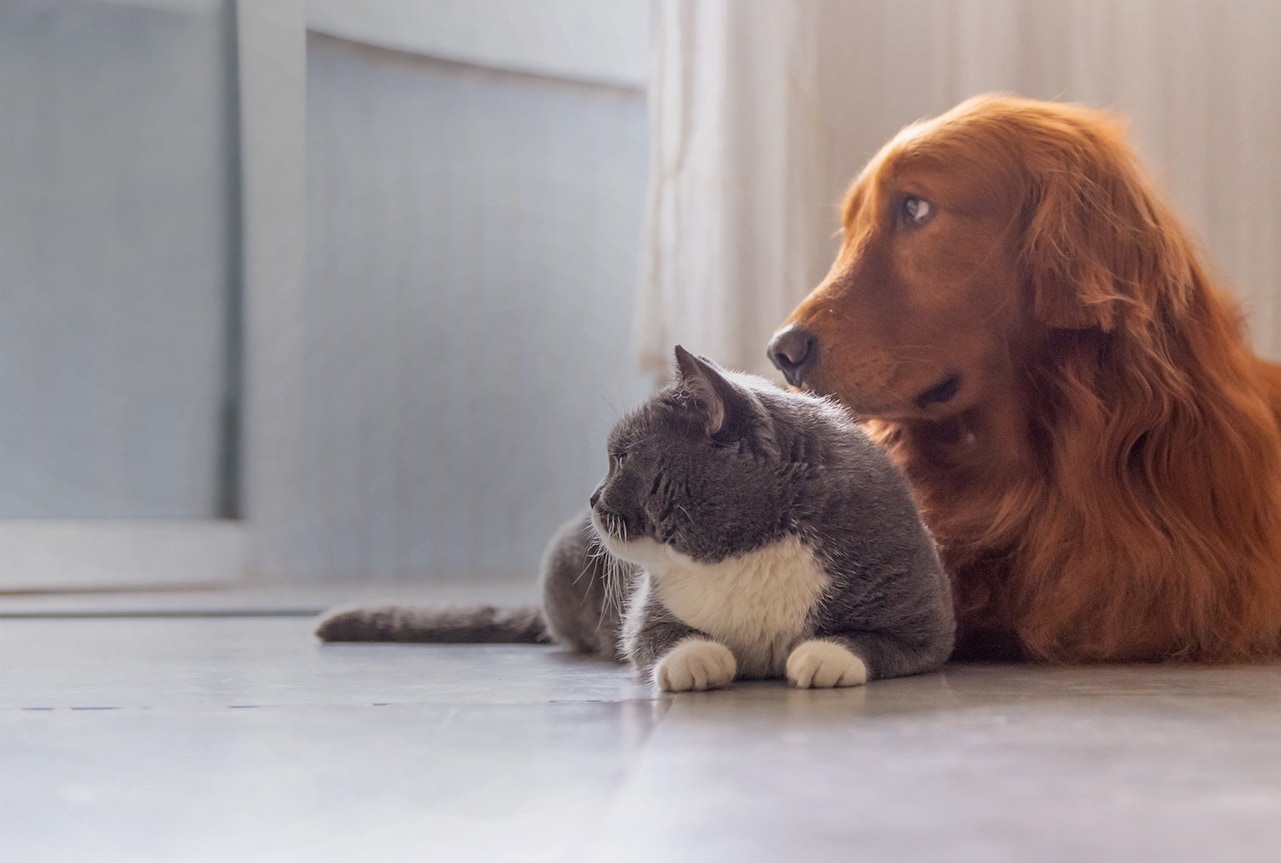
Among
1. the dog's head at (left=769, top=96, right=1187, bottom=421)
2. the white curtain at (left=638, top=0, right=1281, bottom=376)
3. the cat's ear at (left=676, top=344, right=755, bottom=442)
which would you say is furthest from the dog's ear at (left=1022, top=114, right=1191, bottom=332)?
the white curtain at (left=638, top=0, right=1281, bottom=376)

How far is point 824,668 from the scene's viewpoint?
1.05m

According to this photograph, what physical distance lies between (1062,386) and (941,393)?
133 millimetres

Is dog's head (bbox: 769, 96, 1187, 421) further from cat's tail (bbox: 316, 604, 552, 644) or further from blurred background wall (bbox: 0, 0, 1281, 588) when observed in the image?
blurred background wall (bbox: 0, 0, 1281, 588)

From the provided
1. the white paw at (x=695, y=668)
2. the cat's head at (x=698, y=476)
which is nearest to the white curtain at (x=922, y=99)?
the cat's head at (x=698, y=476)

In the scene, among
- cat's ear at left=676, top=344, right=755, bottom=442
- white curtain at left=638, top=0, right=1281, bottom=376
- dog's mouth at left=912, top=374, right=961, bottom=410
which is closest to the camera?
cat's ear at left=676, top=344, right=755, bottom=442

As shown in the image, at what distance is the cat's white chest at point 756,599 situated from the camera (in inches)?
44.0

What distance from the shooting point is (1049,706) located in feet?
3.17

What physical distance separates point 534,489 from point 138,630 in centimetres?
109

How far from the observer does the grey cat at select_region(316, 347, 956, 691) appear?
112cm

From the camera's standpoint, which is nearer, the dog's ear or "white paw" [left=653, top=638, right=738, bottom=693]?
"white paw" [left=653, top=638, right=738, bottom=693]

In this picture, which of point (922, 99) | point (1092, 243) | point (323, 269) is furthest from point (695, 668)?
point (323, 269)

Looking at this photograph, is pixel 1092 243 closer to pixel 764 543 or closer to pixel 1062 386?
pixel 1062 386

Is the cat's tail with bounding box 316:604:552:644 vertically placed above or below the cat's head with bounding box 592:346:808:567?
below

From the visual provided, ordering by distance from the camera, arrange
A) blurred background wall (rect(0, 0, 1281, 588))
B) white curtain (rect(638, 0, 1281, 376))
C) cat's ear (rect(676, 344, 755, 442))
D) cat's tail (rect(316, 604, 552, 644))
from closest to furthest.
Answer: cat's ear (rect(676, 344, 755, 442))
cat's tail (rect(316, 604, 552, 644))
white curtain (rect(638, 0, 1281, 376))
blurred background wall (rect(0, 0, 1281, 588))
